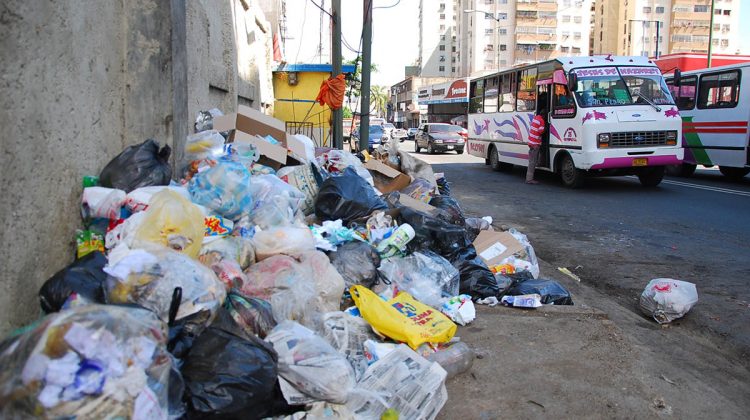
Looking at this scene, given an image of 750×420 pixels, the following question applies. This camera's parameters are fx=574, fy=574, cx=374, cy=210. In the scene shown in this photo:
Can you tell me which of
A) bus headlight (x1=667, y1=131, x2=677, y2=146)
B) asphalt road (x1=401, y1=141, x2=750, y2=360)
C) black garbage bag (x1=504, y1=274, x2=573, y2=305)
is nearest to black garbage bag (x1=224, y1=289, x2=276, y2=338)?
black garbage bag (x1=504, y1=274, x2=573, y2=305)

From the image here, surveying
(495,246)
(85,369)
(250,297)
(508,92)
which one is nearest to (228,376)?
(85,369)

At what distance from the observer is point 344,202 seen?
4.64 meters

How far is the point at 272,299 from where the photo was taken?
118 inches

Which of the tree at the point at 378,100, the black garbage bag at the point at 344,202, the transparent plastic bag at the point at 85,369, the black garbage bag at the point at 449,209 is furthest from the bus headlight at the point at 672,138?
the tree at the point at 378,100

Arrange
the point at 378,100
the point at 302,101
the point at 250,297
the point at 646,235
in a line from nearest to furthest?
the point at 250,297
the point at 646,235
the point at 302,101
the point at 378,100

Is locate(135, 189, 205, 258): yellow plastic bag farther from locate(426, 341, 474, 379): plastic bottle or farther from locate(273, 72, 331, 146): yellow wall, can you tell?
locate(273, 72, 331, 146): yellow wall

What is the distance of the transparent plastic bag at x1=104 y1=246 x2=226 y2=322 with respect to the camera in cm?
238

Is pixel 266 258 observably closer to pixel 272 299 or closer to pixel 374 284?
pixel 272 299

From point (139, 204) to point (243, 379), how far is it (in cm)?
160

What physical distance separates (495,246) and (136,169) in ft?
9.96

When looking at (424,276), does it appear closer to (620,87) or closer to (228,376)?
(228,376)

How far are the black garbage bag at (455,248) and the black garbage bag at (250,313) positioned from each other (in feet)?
6.11

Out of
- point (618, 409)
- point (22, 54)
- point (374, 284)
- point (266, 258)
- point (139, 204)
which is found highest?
point (22, 54)

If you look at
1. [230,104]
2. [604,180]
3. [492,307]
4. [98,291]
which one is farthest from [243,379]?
[604,180]
